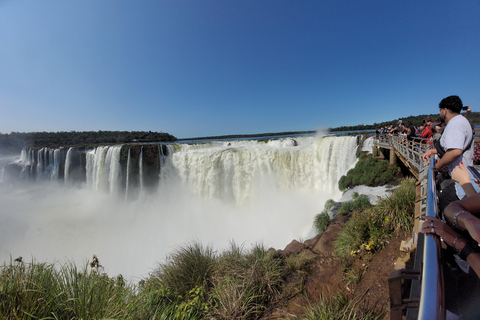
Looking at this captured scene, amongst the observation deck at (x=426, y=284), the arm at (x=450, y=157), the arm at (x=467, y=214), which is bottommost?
the observation deck at (x=426, y=284)

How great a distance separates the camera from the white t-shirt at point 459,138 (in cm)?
215

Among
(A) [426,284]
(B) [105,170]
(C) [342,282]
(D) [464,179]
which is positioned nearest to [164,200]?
(B) [105,170]

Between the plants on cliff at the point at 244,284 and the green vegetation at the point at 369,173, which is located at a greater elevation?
the green vegetation at the point at 369,173

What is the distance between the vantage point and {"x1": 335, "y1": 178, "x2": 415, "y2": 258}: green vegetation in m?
3.88

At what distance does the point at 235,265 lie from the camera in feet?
12.9

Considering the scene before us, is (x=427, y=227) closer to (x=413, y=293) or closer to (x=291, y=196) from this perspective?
(x=413, y=293)

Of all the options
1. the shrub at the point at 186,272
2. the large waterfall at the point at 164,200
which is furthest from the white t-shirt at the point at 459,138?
the large waterfall at the point at 164,200

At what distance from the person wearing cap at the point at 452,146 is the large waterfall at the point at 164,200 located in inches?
372

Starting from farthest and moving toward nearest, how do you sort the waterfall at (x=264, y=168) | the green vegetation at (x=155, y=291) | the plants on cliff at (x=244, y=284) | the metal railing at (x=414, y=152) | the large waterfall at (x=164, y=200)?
the waterfall at (x=264, y=168)
the large waterfall at (x=164, y=200)
the metal railing at (x=414, y=152)
the plants on cliff at (x=244, y=284)
the green vegetation at (x=155, y=291)

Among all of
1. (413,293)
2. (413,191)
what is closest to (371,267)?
(413,191)

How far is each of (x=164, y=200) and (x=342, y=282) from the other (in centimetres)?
2080

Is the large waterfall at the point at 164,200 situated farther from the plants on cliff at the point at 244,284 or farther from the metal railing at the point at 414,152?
the plants on cliff at the point at 244,284

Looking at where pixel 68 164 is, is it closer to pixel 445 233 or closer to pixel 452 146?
pixel 445 233

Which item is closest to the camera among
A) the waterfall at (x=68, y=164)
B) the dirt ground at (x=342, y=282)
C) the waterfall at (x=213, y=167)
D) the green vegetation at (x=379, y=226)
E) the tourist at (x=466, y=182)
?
the tourist at (x=466, y=182)
